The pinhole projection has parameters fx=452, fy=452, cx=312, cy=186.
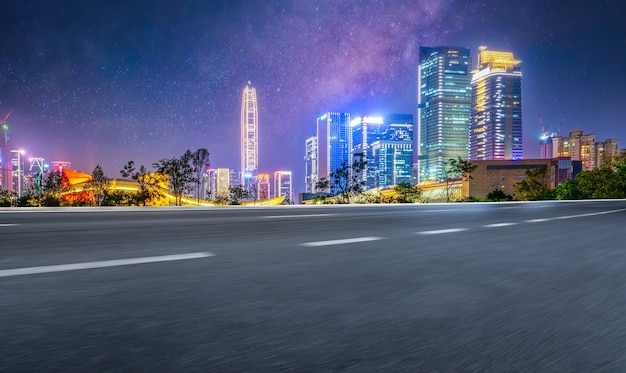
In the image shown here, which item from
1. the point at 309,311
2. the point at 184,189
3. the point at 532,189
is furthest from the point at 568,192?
the point at 309,311

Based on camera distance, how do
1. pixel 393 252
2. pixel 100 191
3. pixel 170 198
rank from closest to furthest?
pixel 393 252, pixel 100 191, pixel 170 198

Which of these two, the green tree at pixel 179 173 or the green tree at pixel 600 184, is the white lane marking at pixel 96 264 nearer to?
the green tree at pixel 179 173

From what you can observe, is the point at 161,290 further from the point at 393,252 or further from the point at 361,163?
the point at 361,163

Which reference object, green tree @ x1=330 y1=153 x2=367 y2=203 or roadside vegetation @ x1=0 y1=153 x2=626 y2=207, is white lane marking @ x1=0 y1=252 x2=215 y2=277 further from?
green tree @ x1=330 y1=153 x2=367 y2=203

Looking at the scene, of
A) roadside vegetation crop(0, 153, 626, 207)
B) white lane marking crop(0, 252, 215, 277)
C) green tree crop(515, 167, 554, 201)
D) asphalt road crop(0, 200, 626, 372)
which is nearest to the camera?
asphalt road crop(0, 200, 626, 372)

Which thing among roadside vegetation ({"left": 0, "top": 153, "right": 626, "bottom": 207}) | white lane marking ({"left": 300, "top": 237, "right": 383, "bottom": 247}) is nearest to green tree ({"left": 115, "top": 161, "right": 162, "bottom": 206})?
roadside vegetation ({"left": 0, "top": 153, "right": 626, "bottom": 207})

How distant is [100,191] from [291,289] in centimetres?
3098

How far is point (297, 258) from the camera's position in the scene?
3166 millimetres

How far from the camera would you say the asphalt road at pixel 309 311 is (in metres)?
1.21

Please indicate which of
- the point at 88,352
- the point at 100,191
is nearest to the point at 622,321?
the point at 88,352

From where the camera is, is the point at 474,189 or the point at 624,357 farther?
the point at 474,189

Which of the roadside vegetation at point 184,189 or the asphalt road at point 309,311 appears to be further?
the roadside vegetation at point 184,189

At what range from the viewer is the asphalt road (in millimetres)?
1205

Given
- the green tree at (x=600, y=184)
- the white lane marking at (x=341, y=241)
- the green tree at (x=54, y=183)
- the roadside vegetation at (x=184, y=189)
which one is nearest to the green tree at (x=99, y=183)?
the roadside vegetation at (x=184, y=189)
